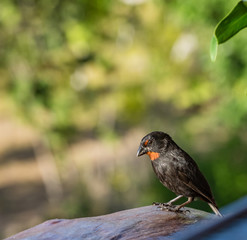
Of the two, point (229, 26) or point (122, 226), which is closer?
point (229, 26)

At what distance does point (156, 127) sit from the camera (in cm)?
831

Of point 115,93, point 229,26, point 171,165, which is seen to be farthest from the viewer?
point 115,93

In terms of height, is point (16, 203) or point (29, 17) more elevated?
point (29, 17)

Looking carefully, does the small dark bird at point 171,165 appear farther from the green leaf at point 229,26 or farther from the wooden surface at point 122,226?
the green leaf at point 229,26

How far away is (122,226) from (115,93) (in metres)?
8.05

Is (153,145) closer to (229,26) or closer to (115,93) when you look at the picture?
(229,26)

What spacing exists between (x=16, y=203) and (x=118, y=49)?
3.68 metres

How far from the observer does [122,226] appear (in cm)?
184

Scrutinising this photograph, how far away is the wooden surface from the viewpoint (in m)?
1.78

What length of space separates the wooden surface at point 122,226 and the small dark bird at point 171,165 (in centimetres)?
11

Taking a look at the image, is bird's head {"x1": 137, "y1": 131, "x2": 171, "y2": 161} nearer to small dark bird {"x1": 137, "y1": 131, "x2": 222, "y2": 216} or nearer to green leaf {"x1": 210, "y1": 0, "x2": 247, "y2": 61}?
small dark bird {"x1": 137, "y1": 131, "x2": 222, "y2": 216}

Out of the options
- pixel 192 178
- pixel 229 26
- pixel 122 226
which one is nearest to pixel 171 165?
pixel 192 178

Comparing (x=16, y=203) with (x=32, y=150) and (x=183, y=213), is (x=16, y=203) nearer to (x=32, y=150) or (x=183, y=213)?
(x=32, y=150)

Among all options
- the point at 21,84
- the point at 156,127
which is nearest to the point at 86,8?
the point at 21,84
